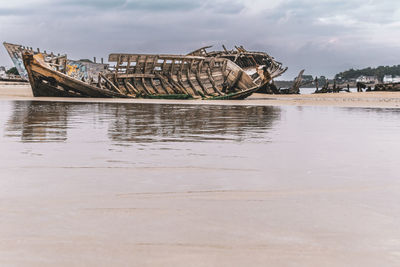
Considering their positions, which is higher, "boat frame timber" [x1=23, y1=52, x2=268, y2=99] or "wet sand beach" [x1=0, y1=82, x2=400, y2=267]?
"boat frame timber" [x1=23, y1=52, x2=268, y2=99]

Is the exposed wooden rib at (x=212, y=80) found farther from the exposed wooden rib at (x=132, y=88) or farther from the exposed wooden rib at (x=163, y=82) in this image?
the exposed wooden rib at (x=132, y=88)

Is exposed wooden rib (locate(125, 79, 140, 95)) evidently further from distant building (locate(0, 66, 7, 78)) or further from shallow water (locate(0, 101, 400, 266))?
distant building (locate(0, 66, 7, 78))

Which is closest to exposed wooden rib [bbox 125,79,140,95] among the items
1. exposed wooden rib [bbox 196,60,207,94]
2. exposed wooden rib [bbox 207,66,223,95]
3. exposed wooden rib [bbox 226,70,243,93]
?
exposed wooden rib [bbox 196,60,207,94]

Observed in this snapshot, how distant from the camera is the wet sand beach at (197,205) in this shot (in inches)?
84.1

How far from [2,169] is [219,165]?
2082 mm

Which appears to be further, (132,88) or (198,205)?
(132,88)

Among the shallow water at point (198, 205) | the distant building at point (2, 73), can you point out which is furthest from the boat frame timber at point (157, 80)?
the distant building at point (2, 73)

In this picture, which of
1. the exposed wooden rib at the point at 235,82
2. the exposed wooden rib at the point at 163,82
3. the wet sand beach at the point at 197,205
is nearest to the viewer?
the wet sand beach at the point at 197,205

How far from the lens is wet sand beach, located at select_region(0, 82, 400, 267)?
84.1 inches

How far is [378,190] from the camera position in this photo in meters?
3.51

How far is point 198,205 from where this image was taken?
2.99m

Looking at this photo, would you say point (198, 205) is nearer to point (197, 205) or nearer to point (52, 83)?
point (197, 205)

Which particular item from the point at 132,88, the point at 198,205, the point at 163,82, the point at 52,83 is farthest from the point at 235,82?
the point at 198,205

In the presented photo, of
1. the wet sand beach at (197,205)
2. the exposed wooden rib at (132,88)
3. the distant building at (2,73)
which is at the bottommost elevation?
the wet sand beach at (197,205)
